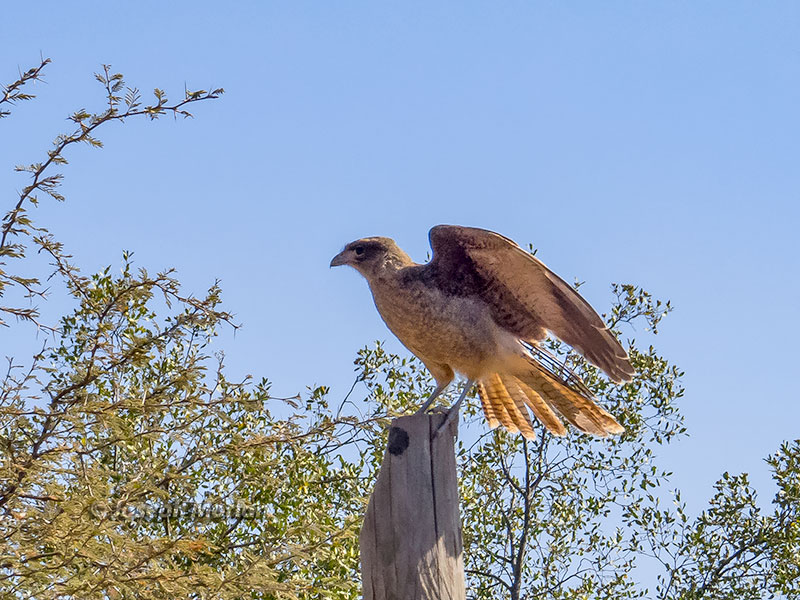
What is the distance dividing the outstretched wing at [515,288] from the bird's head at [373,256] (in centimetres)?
25

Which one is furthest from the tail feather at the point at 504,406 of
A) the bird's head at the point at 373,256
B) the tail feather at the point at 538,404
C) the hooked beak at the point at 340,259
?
the hooked beak at the point at 340,259

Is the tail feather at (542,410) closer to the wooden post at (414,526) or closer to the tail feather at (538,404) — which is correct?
the tail feather at (538,404)

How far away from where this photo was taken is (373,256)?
502 cm

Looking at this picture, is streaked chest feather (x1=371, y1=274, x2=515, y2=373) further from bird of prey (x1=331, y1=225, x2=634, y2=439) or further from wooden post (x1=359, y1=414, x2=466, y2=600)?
wooden post (x1=359, y1=414, x2=466, y2=600)

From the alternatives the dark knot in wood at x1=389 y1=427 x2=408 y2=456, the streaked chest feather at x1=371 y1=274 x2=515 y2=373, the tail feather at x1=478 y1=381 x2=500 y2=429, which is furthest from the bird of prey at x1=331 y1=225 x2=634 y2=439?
the dark knot in wood at x1=389 y1=427 x2=408 y2=456

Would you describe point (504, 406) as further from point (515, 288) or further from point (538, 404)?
point (515, 288)

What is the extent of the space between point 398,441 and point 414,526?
1.10ft

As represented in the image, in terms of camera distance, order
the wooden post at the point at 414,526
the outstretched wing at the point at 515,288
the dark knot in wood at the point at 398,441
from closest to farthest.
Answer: the wooden post at the point at 414,526
the dark knot in wood at the point at 398,441
the outstretched wing at the point at 515,288

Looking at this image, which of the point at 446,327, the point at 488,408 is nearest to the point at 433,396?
the point at 446,327

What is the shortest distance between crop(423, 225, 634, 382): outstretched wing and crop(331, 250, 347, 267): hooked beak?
554mm

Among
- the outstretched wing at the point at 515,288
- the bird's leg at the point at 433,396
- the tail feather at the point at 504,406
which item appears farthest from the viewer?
the tail feather at the point at 504,406

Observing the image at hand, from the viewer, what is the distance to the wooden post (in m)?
3.27

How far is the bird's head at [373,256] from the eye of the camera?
4973 millimetres

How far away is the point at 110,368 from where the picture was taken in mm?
5711
